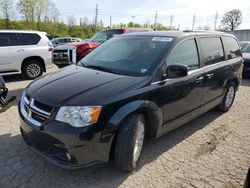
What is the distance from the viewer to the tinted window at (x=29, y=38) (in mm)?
8242

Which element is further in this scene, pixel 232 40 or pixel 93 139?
pixel 232 40

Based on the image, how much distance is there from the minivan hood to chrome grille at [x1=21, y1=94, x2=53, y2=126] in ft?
0.18

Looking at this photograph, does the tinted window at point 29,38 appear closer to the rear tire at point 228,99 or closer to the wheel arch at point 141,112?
the rear tire at point 228,99

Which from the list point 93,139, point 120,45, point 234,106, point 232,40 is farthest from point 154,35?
point 234,106

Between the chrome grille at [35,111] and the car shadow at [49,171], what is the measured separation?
26.8 inches

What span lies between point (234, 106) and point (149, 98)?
4.00 metres

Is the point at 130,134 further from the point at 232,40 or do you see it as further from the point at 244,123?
the point at 232,40

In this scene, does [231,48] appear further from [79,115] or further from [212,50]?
A: [79,115]

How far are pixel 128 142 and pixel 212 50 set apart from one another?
9.04 ft

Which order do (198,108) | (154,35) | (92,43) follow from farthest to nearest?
(92,43), (198,108), (154,35)

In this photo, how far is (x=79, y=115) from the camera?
101 inches

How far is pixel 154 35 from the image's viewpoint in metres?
3.94

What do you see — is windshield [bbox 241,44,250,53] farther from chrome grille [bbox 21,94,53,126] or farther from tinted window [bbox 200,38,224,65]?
chrome grille [bbox 21,94,53,126]

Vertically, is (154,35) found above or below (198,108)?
above
